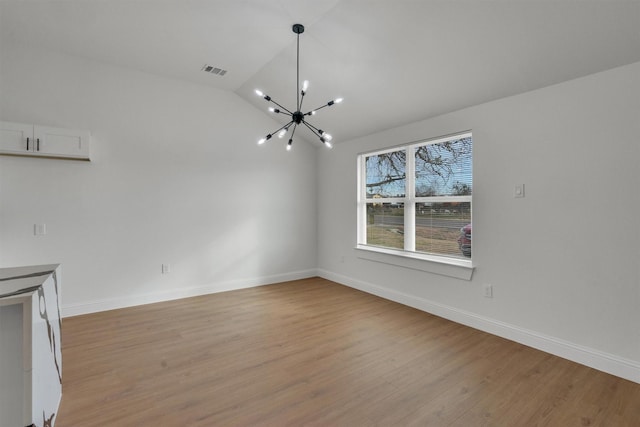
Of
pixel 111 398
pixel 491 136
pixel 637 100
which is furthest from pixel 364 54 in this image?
pixel 111 398

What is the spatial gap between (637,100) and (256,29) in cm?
343

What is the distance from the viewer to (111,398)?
7.02ft

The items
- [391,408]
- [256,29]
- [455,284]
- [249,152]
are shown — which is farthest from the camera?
[249,152]

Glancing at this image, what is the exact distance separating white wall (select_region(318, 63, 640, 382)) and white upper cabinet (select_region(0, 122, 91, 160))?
4.24 meters

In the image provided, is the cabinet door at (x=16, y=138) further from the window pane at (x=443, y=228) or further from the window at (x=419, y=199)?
the window pane at (x=443, y=228)

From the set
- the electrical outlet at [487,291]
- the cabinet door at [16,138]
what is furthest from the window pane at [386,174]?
the cabinet door at [16,138]

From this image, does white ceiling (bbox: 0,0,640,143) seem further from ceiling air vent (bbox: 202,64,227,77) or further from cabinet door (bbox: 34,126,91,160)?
cabinet door (bbox: 34,126,91,160)

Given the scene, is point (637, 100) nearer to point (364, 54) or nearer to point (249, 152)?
point (364, 54)

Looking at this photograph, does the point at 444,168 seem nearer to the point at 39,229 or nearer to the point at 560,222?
the point at 560,222

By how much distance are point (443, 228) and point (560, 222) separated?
126cm

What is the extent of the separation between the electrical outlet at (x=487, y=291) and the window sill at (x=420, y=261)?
18cm

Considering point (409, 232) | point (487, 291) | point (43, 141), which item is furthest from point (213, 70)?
point (487, 291)

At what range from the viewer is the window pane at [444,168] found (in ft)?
11.8

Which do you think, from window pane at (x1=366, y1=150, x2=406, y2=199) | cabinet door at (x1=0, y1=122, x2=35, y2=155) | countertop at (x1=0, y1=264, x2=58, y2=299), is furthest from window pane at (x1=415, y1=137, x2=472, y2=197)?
cabinet door at (x1=0, y1=122, x2=35, y2=155)
